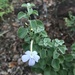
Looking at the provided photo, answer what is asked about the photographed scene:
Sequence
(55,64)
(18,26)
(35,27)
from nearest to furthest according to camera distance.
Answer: (35,27)
(55,64)
(18,26)

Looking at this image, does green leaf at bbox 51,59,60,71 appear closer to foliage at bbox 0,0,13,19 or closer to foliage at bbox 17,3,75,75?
foliage at bbox 17,3,75,75

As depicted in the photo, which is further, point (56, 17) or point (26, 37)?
point (56, 17)

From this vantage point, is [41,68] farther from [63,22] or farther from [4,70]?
[63,22]

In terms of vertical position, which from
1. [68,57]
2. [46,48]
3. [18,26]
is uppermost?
[46,48]

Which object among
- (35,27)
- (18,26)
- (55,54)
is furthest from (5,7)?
(55,54)

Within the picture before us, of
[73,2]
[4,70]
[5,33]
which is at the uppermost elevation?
[73,2]

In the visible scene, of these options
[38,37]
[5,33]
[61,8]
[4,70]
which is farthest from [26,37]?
[61,8]

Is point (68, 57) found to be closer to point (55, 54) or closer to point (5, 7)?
point (55, 54)

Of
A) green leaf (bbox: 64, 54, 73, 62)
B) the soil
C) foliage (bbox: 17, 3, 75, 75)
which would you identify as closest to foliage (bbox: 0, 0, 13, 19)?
the soil
